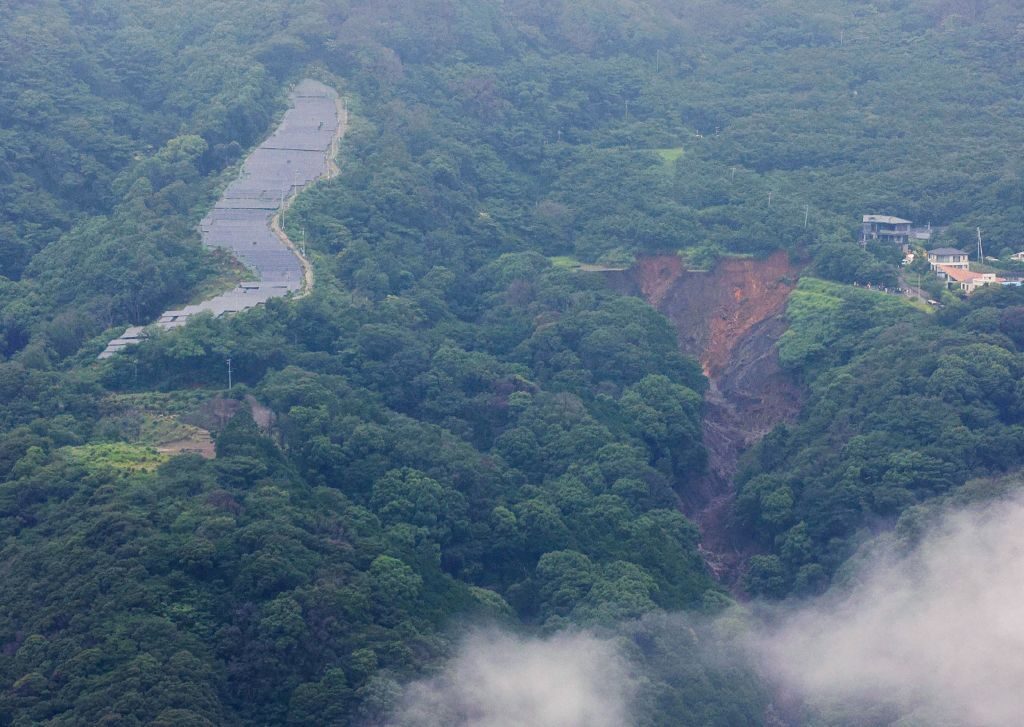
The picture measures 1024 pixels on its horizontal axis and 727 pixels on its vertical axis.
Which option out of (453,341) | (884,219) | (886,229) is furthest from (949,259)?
(453,341)

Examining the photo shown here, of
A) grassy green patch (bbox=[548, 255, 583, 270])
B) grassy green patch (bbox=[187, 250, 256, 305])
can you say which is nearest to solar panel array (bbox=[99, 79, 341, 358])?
grassy green patch (bbox=[187, 250, 256, 305])

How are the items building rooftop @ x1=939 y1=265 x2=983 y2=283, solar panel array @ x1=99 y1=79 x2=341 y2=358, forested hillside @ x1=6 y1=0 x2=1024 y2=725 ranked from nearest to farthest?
forested hillside @ x1=6 y1=0 x2=1024 y2=725 < solar panel array @ x1=99 y1=79 x2=341 y2=358 < building rooftop @ x1=939 y1=265 x2=983 y2=283

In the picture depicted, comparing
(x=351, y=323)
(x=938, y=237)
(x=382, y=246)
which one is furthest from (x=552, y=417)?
(x=938, y=237)

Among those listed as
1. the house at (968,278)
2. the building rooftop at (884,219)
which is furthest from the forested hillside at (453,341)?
the house at (968,278)

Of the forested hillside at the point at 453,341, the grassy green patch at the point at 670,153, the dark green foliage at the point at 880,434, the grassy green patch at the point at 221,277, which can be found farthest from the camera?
the grassy green patch at the point at 670,153

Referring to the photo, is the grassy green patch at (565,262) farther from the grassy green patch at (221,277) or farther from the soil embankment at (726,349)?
the grassy green patch at (221,277)

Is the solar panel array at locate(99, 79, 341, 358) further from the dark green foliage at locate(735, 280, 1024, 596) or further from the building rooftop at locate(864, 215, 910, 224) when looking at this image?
the building rooftop at locate(864, 215, 910, 224)
